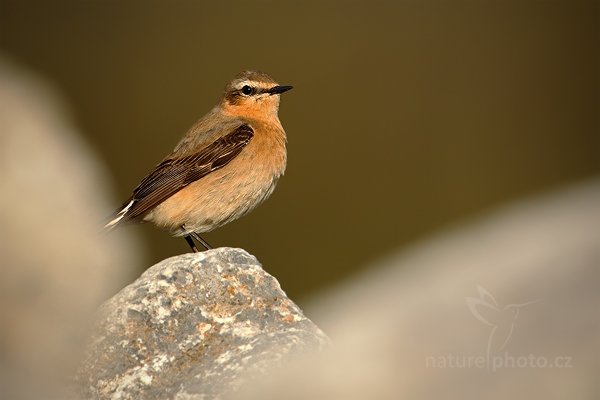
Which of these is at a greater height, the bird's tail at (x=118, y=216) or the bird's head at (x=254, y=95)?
the bird's head at (x=254, y=95)

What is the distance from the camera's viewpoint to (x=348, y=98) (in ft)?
59.9

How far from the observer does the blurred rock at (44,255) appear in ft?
17.0

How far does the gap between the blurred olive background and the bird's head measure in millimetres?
3949

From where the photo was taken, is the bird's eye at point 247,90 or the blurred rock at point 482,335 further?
the bird's eye at point 247,90

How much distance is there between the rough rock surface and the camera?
207 inches

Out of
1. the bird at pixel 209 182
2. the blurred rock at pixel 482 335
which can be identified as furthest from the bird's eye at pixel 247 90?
the blurred rock at pixel 482 335

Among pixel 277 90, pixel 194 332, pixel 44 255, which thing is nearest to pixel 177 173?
pixel 277 90

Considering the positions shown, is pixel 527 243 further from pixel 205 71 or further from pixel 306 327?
pixel 205 71

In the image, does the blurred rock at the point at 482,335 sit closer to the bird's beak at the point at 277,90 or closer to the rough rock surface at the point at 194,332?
the rough rock surface at the point at 194,332

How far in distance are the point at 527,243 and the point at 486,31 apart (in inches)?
632

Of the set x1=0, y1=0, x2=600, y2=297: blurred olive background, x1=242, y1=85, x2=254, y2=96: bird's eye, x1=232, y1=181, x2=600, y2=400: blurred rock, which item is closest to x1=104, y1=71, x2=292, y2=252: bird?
x1=242, y1=85, x2=254, y2=96: bird's eye

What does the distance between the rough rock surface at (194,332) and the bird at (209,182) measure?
7.35ft

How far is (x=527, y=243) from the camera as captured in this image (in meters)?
5.49

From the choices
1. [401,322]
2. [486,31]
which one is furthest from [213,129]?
[486,31]
